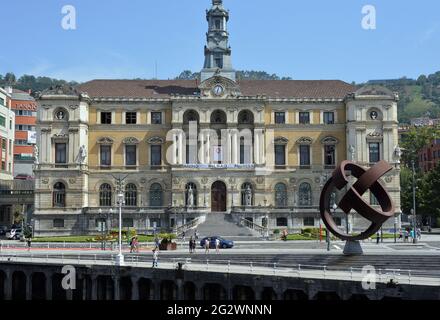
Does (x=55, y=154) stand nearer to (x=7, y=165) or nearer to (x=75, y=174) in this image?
(x=75, y=174)

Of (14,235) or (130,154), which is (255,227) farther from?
(14,235)

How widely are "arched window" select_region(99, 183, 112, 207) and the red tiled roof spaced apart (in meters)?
12.7

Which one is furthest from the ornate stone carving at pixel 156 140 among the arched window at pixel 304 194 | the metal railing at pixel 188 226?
the arched window at pixel 304 194

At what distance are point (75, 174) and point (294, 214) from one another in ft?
98.1

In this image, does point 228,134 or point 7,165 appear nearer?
point 228,134

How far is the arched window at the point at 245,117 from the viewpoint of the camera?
97.1 meters

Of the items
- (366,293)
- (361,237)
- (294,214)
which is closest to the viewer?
(366,293)

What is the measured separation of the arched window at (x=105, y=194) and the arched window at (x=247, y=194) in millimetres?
18363

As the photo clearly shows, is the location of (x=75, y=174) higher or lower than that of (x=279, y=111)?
lower

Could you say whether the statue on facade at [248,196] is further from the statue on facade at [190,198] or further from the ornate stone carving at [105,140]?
the ornate stone carving at [105,140]

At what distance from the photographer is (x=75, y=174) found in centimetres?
9469

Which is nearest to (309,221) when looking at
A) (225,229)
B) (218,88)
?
(225,229)
